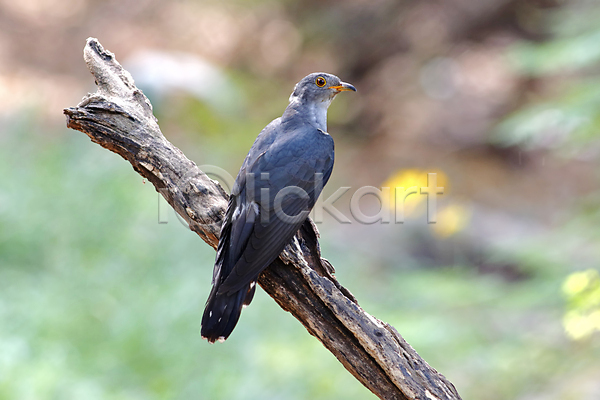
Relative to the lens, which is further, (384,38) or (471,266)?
(384,38)

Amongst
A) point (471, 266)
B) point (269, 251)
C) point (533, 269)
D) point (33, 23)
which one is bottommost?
point (269, 251)

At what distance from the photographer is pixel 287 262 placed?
3.41 metres

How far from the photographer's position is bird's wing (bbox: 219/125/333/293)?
3369 millimetres

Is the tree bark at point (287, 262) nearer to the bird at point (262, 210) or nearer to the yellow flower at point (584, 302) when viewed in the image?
the bird at point (262, 210)

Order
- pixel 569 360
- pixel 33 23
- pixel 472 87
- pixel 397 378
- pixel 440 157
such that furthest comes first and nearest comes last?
1. pixel 33 23
2. pixel 472 87
3. pixel 440 157
4. pixel 569 360
5. pixel 397 378

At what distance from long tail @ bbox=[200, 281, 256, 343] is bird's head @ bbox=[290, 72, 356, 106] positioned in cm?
184

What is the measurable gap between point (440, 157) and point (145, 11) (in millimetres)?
9320

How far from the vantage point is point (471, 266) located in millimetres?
8961

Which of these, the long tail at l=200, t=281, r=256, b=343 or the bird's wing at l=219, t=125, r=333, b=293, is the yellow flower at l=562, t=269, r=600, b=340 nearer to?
the bird's wing at l=219, t=125, r=333, b=293

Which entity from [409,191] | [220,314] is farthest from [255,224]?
[409,191]

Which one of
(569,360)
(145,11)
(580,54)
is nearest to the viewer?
(580,54)

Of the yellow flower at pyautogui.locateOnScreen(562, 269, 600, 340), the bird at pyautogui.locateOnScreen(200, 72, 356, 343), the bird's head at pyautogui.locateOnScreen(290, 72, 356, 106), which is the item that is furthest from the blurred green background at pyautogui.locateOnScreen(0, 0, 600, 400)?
the bird at pyautogui.locateOnScreen(200, 72, 356, 343)

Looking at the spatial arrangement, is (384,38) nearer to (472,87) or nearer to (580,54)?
(472,87)

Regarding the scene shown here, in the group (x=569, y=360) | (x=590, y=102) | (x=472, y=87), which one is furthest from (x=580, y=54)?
(x=472, y=87)
